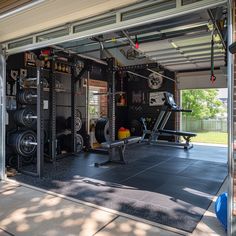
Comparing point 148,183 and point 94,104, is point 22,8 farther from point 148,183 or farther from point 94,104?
point 94,104

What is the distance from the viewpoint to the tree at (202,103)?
1678 centimetres

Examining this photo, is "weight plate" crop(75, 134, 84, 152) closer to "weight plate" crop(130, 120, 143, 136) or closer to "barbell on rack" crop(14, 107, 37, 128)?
"barbell on rack" crop(14, 107, 37, 128)

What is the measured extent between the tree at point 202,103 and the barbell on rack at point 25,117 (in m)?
13.1

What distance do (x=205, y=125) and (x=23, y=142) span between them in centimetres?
1146

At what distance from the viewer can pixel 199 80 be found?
893 cm

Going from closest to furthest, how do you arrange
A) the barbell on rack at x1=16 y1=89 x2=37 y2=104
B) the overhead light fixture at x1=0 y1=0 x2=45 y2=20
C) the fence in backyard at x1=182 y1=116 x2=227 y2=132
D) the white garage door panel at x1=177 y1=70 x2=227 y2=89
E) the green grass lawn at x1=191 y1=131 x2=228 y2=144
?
the overhead light fixture at x1=0 y1=0 x2=45 y2=20 < the barbell on rack at x1=16 y1=89 x2=37 y2=104 < the white garage door panel at x1=177 y1=70 x2=227 y2=89 < the green grass lawn at x1=191 y1=131 x2=228 y2=144 < the fence in backyard at x1=182 y1=116 x2=227 y2=132

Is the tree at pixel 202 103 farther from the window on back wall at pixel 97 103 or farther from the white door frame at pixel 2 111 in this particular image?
the white door frame at pixel 2 111

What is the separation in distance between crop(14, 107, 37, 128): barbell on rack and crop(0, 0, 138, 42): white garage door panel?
5.42ft

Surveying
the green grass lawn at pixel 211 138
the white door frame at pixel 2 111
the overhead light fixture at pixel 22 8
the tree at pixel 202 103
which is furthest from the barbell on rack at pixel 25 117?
the tree at pixel 202 103

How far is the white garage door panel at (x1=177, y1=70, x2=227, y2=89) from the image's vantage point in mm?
8602

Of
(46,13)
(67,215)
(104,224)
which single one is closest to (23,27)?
(46,13)

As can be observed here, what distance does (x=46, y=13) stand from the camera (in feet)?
10.8

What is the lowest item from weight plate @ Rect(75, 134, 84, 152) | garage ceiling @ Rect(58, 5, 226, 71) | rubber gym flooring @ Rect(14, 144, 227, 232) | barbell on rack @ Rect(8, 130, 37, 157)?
rubber gym flooring @ Rect(14, 144, 227, 232)

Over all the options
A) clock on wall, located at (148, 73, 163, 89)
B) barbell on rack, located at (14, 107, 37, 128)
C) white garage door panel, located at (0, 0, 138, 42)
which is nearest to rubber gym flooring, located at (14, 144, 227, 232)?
barbell on rack, located at (14, 107, 37, 128)
